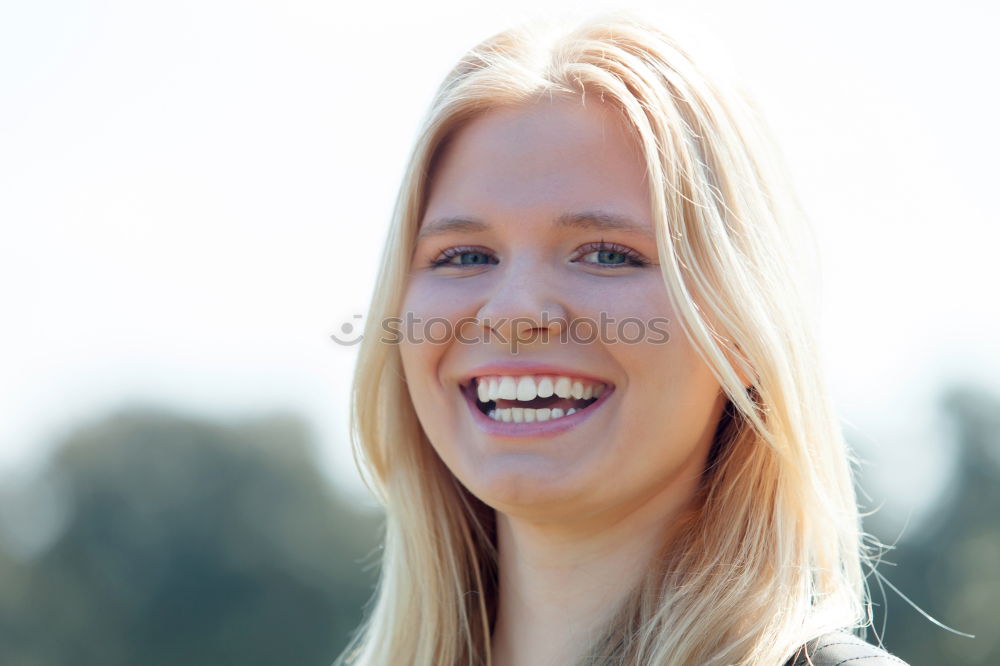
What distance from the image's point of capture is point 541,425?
3.07m

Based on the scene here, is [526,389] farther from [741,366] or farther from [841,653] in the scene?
[841,653]

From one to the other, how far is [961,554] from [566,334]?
28885 millimetres

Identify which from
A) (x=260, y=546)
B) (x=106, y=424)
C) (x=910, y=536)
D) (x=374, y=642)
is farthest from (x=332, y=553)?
(x=374, y=642)

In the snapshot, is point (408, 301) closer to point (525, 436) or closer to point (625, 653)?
point (525, 436)

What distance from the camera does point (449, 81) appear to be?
351 centimetres

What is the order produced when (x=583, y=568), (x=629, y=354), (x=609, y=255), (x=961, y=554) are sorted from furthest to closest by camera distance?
(x=961, y=554) → (x=583, y=568) → (x=609, y=255) → (x=629, y=354)

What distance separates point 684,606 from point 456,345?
35.5 inches

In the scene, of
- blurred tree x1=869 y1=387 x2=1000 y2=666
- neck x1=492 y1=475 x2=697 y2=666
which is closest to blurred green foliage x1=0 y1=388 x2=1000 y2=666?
blurred tree x1=869 y1=387 x2=1000 y2=666

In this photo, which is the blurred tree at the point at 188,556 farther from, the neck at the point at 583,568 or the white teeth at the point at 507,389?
the white teeth at the point at 507,389

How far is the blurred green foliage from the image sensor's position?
94.4 feet

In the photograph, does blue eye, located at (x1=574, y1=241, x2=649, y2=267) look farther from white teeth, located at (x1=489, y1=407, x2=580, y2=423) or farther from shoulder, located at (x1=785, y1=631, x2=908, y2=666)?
shoulder, located at (x1=785, y1=631, x2=908, y2=666)

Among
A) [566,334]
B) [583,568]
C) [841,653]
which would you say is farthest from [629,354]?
[841,653]

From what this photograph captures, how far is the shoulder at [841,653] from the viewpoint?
2.60 metres

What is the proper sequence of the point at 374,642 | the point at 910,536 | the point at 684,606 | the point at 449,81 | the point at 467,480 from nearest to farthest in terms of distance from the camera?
1. the point at 684,606
2. the point at 467,480
3. the point at 449,81
4. the point at 374,642
5. the point at 910,536
